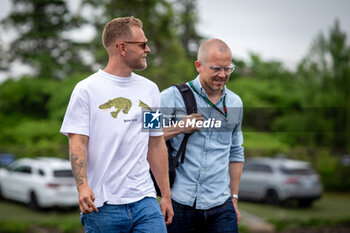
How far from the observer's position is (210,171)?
2.98 meters

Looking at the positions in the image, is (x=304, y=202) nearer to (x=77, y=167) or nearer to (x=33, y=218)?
(x=33, y=218)

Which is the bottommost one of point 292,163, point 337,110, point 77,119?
point 292,163

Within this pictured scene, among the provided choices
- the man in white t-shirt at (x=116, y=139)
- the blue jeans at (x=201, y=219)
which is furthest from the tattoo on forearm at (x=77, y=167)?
the blue jeans at (x=201, y=219)

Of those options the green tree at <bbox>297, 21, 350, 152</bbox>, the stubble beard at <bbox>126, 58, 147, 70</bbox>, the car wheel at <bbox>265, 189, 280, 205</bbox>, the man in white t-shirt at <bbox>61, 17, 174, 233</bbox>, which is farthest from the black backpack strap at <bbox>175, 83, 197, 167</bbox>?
the green tree at <bbox>297, 21, 350, 152</bbox>

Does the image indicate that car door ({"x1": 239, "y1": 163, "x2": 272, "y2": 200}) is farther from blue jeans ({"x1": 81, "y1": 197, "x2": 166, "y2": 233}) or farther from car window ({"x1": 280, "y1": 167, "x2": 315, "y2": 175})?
blue jeans ({"x1": 81, "y1": 197, "x2": 166, "y2": 233})

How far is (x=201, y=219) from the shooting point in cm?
298

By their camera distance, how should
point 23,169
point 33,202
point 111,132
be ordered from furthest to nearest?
point 23,169
point 33,202
point 111,132

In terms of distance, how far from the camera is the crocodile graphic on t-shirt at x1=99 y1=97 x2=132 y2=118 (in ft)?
7.95

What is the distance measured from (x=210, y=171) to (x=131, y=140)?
0.69 m

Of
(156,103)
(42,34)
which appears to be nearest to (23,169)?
(42,34)

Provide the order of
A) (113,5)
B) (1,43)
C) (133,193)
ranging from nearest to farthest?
(133,193), (113,5), (1,43)

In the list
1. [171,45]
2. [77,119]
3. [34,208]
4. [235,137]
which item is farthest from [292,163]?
[77,119]

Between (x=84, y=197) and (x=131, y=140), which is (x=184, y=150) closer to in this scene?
(x=131, y=140)

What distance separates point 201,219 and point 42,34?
66.8ft
